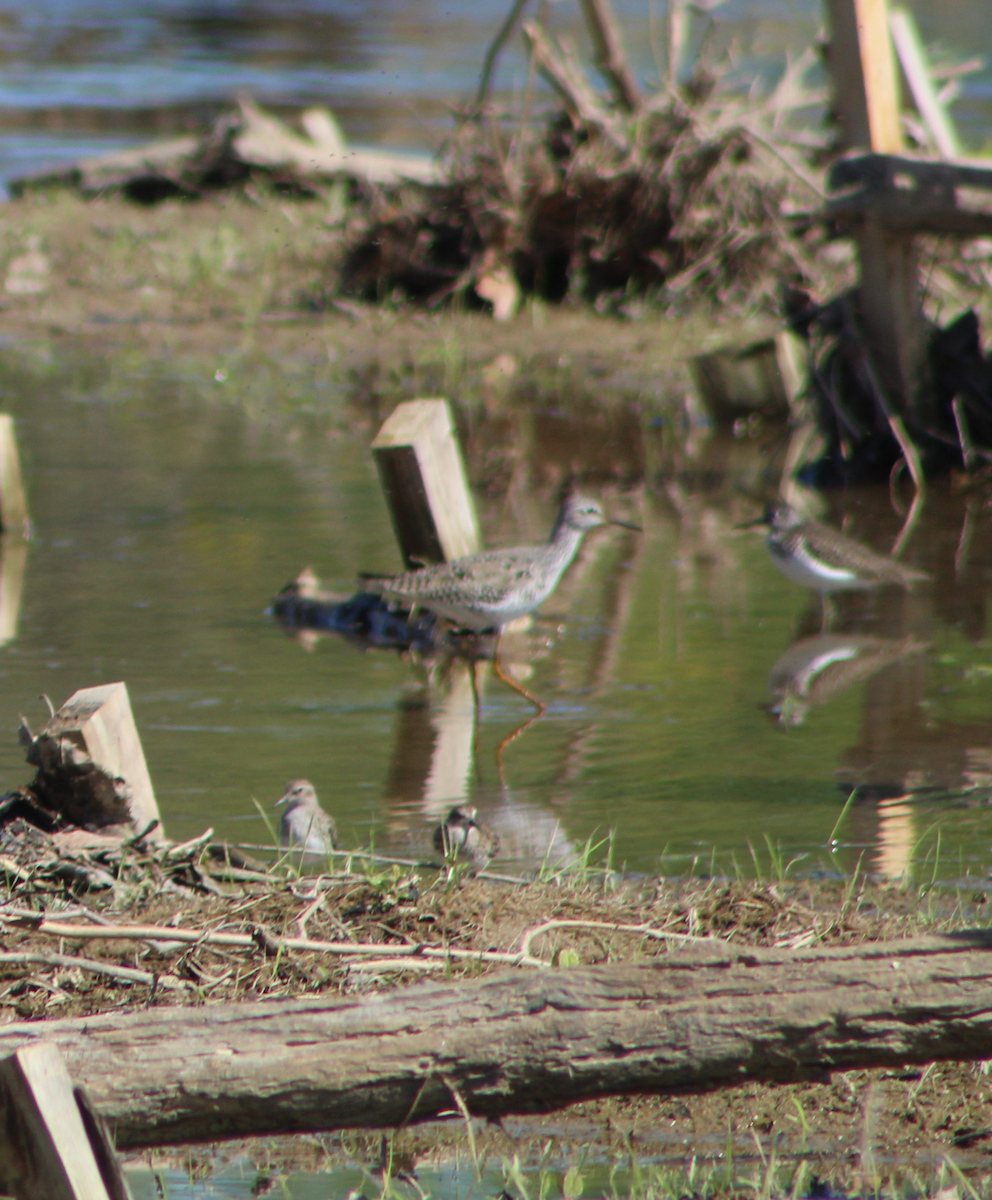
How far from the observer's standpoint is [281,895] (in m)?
5.08

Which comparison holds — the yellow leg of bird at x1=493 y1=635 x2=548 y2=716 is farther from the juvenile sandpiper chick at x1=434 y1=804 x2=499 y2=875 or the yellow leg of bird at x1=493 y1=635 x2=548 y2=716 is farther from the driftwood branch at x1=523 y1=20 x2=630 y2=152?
the driftwood branch at x1=523 y1=20 x2=630 y2=152

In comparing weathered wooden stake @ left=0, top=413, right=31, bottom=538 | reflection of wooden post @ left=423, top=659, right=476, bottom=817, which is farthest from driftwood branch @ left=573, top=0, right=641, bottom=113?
reflection of wooden post @ left=423, top=659, right=476, bottom=817

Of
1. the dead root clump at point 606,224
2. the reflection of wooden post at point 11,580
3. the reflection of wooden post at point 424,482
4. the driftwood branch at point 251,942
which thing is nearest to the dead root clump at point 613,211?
the dead root clump at point 606,224

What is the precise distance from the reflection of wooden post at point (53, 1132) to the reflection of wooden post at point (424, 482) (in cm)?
534

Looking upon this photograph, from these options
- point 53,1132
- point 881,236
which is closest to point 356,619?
point 881,236

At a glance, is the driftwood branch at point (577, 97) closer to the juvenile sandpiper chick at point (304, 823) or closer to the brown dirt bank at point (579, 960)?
the juvenile sandpiper chick at point (304, 823)

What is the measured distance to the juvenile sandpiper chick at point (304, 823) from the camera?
5633mm

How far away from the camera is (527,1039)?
12.2 ft

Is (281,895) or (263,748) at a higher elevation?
(281,895)

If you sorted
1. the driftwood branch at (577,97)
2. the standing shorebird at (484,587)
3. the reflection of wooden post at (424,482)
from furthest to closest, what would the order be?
the driftwood branch at (577,97), the reflection of wooden post at (424,482), the standing shorebird at (484,587)

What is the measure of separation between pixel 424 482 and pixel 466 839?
3.02 metres

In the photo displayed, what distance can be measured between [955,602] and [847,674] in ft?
4.14

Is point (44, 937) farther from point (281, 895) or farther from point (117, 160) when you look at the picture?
point (117, 160)

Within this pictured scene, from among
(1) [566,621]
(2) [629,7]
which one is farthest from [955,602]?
(2) [629,7]
